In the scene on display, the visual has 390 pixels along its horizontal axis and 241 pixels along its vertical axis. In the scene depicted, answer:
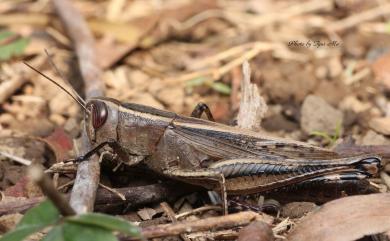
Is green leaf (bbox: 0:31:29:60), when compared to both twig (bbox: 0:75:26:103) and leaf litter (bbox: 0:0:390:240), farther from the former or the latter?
twig (bbox: 0:75:26:103)

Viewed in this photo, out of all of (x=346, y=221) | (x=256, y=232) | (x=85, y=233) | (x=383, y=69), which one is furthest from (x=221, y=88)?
(x=85, y=233)

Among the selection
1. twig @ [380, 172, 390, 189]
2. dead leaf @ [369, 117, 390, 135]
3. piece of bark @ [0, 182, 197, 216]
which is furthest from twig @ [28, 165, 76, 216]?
dead leaf @ [369, 117, 390, 135]

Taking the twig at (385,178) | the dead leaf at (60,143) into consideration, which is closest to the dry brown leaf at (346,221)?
the twig at (385,178)

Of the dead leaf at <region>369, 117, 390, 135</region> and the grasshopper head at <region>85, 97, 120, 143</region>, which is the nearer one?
the grasshopper head at <region>85, 97, 120, 143</region>

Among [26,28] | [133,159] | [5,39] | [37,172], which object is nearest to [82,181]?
[133,159]

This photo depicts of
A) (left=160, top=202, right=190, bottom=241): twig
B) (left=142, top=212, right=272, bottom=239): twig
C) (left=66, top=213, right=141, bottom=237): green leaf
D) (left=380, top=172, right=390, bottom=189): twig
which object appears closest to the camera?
(left=66, top=213, right=141, bottom=237): green leaf

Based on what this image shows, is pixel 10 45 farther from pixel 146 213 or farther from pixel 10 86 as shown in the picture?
pixel 146 213
